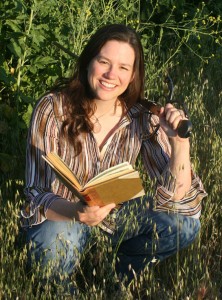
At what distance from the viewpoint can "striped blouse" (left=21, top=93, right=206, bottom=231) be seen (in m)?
3.20

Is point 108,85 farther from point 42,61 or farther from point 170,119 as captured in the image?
point 42,61

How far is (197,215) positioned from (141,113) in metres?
0.50

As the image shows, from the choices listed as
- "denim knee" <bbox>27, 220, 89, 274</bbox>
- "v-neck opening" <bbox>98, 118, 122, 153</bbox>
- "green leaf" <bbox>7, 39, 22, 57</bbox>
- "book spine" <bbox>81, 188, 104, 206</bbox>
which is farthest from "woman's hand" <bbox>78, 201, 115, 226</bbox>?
"green leaf" <bbox>7, 39, 22, 57</bbox>

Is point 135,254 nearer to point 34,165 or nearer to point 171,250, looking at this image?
point 171,250

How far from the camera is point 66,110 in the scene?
3.31 meters

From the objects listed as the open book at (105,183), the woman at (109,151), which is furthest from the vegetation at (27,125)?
the open book at (105,183)

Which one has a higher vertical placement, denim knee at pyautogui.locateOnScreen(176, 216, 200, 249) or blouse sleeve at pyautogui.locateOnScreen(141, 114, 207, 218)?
blouse sleeve at pyautogui.locateOnScreen(141, 114, 207, 218)

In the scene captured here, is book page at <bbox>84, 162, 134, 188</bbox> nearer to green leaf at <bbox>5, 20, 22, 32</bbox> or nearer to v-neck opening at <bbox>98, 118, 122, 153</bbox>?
v-neck opening at <bbox>98, 118, 122, 153</bbox>

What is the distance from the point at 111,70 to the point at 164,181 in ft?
1.66

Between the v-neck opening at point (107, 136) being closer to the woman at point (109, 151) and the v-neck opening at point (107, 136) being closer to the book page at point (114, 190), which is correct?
the woman at point (109, 151)

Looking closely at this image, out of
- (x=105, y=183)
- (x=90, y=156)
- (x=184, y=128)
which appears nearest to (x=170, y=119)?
(x=184, y=128)

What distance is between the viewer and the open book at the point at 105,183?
2570 millimetres

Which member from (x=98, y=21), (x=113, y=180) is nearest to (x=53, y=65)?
(x=98, y=21)

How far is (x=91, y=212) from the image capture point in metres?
2.78
